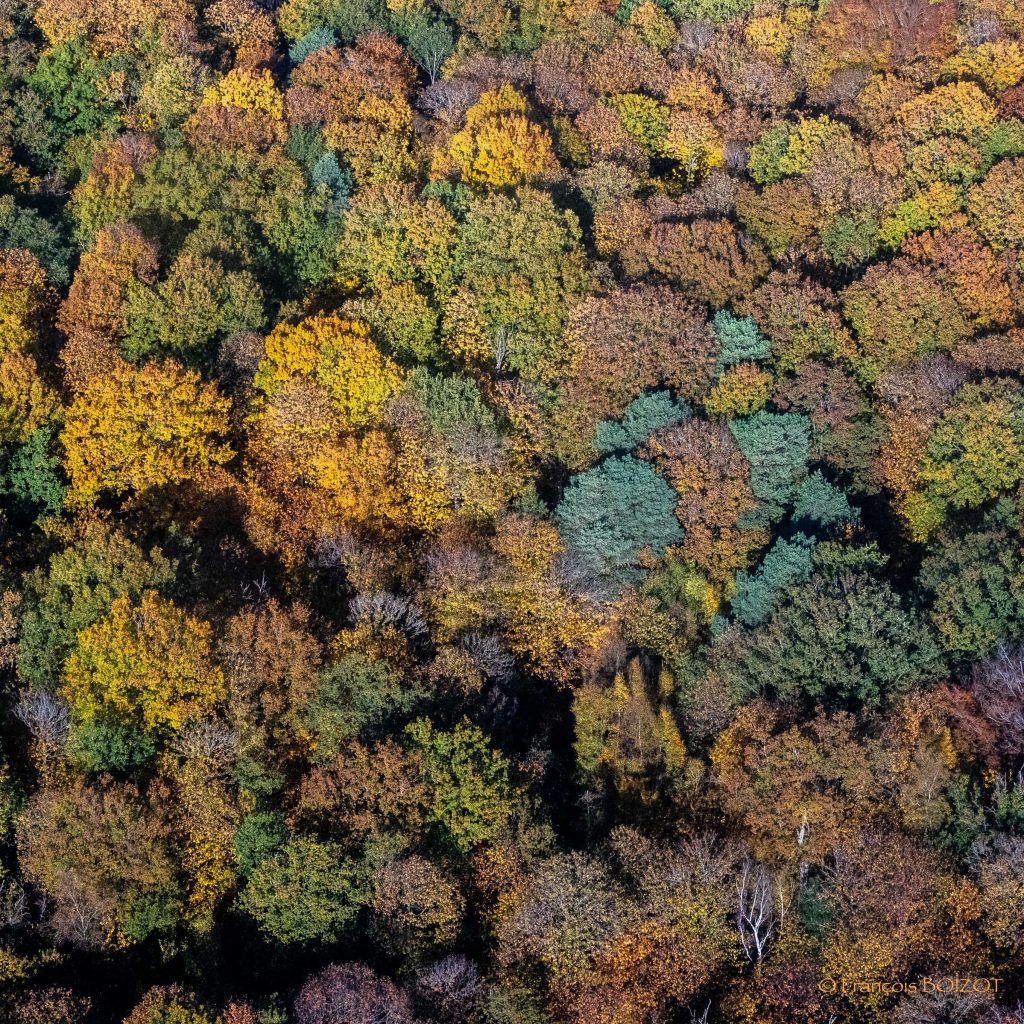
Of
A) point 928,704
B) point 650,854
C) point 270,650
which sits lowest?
point 650,854

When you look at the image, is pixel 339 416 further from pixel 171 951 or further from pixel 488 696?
pixel 171 951

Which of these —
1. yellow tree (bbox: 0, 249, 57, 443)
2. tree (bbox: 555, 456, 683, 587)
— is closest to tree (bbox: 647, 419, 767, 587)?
tree (bbox: 555, 456, 683, 587)

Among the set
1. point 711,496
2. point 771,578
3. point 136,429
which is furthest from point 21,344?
point 771,578

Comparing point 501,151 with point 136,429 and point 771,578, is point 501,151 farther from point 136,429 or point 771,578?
point 771,578

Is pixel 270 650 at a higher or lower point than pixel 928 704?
higher

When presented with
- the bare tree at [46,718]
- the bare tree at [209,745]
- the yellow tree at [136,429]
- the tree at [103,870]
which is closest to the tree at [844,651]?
the bare tree at [209,745]

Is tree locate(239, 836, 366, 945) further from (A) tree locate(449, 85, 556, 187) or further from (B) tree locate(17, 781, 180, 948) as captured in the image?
(A) tree locate(449, 85, 556, 187)

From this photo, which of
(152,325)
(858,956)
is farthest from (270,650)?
(858,956)
